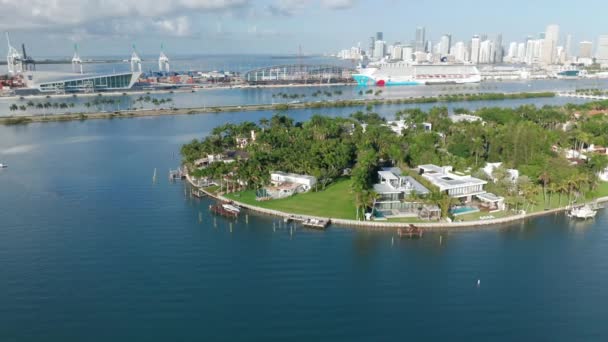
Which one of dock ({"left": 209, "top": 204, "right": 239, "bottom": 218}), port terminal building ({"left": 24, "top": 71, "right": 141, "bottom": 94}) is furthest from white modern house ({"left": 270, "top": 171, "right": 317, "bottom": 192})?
port terminal building ({"left": 24, "top": 71, "right": 141, "bottom": 94})

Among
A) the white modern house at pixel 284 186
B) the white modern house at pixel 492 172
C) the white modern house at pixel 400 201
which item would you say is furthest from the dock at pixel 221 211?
the white modern house at pixel 492 172

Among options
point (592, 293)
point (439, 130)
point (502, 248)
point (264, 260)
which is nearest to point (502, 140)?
point (439, 130)

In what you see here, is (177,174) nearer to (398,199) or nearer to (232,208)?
(232,208)

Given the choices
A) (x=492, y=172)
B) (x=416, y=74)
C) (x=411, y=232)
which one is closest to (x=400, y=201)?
(x=411, y=232)

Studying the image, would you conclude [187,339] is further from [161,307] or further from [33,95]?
[33,95]

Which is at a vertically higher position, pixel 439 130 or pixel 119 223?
pixel 439 130

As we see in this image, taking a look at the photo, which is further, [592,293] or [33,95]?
[33,95]
